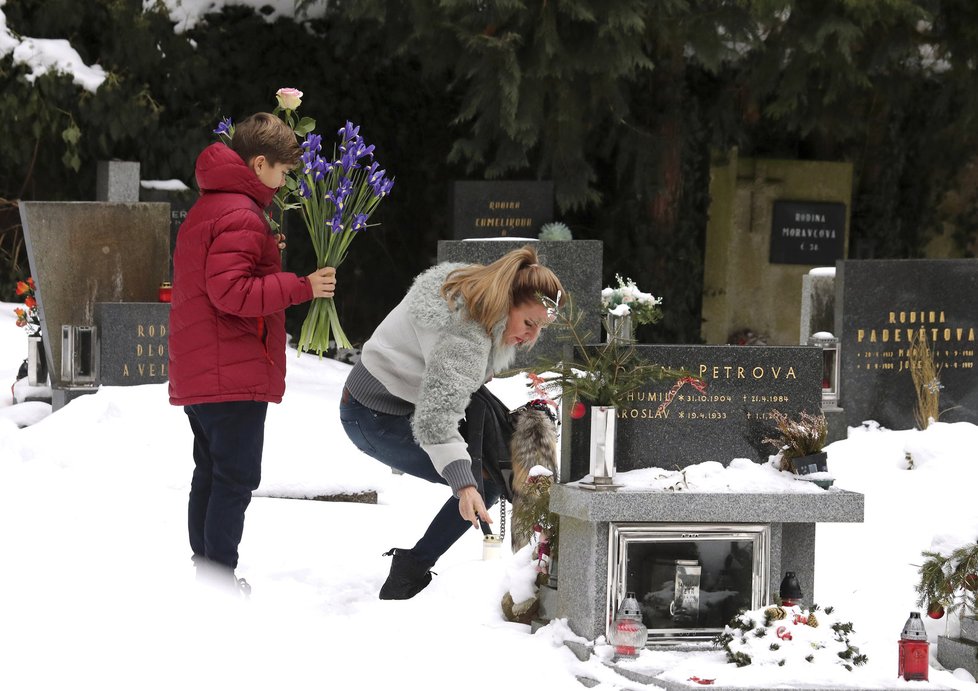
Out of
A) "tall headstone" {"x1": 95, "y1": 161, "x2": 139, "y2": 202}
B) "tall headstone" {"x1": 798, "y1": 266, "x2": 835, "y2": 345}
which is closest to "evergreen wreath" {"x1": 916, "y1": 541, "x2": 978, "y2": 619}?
"tall headstone" {"x1": 798, "y1": 266, "x2": 835, "y2": 345}

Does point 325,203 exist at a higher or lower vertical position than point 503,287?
higher

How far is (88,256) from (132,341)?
65cm

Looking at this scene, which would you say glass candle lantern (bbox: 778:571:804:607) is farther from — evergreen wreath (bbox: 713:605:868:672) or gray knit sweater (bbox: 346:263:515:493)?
gray knit sweater (bbox: 346:263:515:493)

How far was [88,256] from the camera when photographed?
28.7 feet

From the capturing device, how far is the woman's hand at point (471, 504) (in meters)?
4.02

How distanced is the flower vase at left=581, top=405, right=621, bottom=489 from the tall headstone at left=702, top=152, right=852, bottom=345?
10097 mm

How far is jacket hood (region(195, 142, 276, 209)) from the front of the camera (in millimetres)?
4211

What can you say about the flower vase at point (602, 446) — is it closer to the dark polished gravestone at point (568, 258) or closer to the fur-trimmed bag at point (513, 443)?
Result: the fur-trimmed bag at point (513, 443)

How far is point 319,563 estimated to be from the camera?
203 inches

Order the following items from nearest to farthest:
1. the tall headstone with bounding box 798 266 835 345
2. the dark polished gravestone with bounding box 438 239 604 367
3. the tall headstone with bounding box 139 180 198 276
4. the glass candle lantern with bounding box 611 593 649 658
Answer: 1. the glass candle lantern with bounding box 611 593 649 658
2. the tall headstone with bounding box 798 266 835 345
3. the dark polished gravestone with bounding box 438 239 604 367
4. the tall headstone with bounding box 139 180 198 276

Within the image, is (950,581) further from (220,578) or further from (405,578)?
(220,578)

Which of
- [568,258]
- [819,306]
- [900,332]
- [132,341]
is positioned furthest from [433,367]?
[819,306]

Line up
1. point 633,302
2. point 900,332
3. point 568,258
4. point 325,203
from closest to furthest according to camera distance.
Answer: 1. point 325,203
2. point 633,302
3. point 900,332
4. point 568,258


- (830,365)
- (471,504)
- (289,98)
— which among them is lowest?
(471,504)
